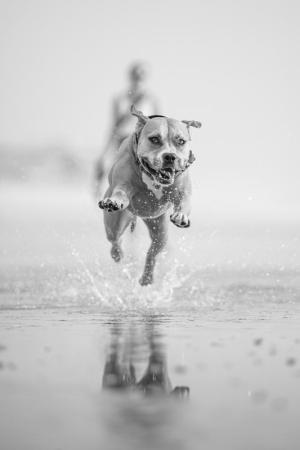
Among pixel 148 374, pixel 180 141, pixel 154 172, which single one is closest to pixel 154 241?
pixel 154 172

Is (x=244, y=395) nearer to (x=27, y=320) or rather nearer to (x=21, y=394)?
(x=21, y=394)

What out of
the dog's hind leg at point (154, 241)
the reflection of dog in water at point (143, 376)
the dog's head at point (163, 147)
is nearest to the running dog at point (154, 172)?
the dog's head at point (163, 147)

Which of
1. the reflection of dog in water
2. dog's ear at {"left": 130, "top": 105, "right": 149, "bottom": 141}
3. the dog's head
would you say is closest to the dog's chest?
the dog's head

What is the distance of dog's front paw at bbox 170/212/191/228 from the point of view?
659 cm

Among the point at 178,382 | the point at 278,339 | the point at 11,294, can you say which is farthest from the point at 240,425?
the point at 11,294

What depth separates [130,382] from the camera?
10.4ft

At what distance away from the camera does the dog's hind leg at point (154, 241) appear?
765 centimetres

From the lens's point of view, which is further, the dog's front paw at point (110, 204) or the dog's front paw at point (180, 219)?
the dog's front paw at point (180, 219)

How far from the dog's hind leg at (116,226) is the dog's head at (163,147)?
4.26 ft

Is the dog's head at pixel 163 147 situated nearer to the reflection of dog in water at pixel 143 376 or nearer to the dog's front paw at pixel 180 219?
the dog's front paw at pixel 180 219

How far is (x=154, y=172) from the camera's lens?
637cm

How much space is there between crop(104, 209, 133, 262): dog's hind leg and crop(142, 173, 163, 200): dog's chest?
863 millimetres

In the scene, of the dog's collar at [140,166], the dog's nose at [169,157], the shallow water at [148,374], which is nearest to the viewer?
the shallow water at [148,374]

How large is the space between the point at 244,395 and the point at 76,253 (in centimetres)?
681
